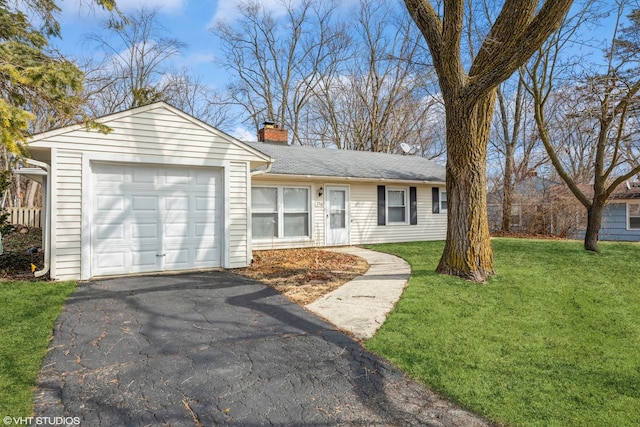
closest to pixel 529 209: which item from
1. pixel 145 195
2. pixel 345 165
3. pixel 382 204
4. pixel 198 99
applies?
pixel 382 204

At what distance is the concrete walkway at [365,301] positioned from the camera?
431cm

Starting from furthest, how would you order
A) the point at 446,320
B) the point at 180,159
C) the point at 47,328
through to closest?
1. the point at 180,159
2. the point at 446,320
3. the point at 47,328

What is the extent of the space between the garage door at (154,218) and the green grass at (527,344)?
4.32 meters

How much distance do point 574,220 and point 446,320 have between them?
15701 millimetres

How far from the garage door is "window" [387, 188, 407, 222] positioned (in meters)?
7.04

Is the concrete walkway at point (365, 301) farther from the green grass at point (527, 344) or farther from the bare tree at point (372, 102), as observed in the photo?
the bare tree at point (372, 102)

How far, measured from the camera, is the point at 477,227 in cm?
630

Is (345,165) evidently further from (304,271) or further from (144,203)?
(144,203)

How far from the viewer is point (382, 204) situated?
493 inches

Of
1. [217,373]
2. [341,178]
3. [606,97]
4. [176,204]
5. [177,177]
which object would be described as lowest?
[217,373]

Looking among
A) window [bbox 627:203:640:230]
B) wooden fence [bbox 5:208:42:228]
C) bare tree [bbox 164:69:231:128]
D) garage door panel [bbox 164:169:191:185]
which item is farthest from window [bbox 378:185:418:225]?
bare tree [bbox 164:69:231:128]

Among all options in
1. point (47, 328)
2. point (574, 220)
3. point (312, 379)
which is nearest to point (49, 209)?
point (47, 328)

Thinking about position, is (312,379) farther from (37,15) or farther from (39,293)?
(37,15)

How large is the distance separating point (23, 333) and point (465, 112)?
22.3 feet
